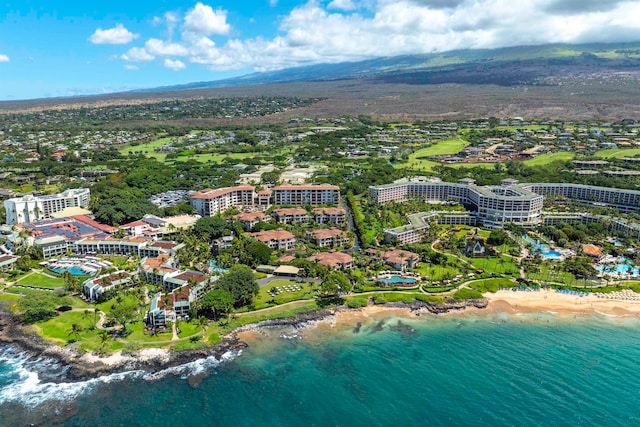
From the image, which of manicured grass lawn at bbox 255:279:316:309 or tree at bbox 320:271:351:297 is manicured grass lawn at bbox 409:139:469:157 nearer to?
tree at bbox 320:271:351:297

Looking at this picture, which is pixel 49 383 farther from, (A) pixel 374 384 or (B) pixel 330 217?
(B) pixel 330 217

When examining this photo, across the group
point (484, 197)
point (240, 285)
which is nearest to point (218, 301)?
point (240, 285)

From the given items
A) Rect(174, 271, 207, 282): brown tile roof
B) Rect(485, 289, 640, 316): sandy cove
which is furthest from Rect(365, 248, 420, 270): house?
Rect(174, 271, 207, 282): brown tile roof

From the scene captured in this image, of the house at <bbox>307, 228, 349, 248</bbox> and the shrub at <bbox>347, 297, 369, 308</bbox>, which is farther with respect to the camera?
the house at <bbox>307, 228, 349, 248</bbox>

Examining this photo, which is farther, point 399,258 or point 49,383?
point 399,258

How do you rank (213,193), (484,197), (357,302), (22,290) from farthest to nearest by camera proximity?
(213,193) → (484,197) → (22,290) → (357,302)

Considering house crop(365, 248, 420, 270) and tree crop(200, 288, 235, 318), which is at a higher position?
tree crop(200, 288, 235, 318)

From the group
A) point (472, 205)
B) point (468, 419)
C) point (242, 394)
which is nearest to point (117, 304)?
point (242, 394)
